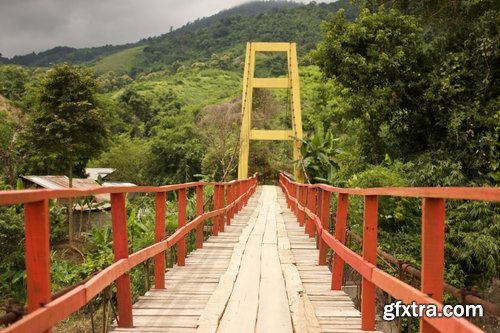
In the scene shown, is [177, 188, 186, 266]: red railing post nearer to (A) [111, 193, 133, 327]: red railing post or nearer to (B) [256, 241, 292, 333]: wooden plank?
(B) [256, 241, 292, 333]: wooden plank

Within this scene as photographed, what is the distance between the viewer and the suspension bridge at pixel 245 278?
2141mm

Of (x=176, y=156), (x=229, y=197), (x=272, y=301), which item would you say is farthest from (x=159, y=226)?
(x=176, y=156)

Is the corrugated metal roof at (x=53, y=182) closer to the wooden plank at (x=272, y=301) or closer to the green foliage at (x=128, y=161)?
the green foliage at (x=128, y=161)

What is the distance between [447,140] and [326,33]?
195 inches

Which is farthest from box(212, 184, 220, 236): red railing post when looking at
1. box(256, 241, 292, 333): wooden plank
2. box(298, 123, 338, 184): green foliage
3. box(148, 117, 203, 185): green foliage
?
box(148, 117, 203, 185): green foliage

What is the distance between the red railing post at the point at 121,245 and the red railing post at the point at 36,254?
1.29 m

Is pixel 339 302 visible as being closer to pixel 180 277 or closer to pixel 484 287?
pixel 180 277

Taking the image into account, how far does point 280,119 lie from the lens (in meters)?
43.8

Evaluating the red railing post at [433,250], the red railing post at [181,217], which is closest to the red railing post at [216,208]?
the red railing post at [181,217]

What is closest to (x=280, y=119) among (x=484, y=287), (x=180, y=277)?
(x=484, y=287)

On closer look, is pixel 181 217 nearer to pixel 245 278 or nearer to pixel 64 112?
pixel 245 278

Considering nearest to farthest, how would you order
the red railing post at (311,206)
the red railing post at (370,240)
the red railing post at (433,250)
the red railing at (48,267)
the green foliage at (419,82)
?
the red railing at (48,267)
the red railing post at (433,250)
the red railing post at (370,240)
the red railing post at (311,206)
the green foliage at (419,82)

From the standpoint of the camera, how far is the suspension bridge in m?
2.14

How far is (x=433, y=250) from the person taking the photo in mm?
2309
